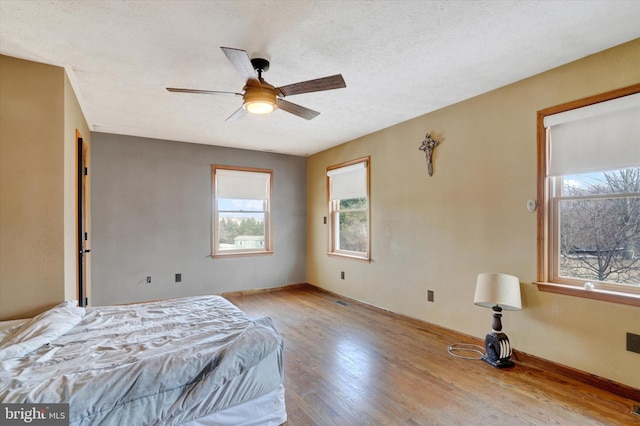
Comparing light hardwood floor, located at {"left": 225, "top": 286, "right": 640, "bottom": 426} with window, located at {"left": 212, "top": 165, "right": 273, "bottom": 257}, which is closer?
light hardwood floor, located at {"left": 225, "top": 286, "right": 640, "bottom": 426}

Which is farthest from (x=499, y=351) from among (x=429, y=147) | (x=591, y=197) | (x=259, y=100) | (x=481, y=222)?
(x=259, y=100)

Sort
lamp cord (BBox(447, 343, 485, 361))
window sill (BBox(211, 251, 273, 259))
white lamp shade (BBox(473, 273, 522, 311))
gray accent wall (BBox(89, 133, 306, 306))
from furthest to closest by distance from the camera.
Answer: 1. window sill (BBox(211, 251, 273, 259))
2. gray accent wall (BBox(89, 133, 306, 306))
3. lamp cord (BBox(447, 343, 485, 361))
4. white lamp shade (BBox(473, 273, 522, 311))

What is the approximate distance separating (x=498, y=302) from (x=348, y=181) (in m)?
3.03

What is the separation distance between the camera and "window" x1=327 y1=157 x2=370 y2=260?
4.93m

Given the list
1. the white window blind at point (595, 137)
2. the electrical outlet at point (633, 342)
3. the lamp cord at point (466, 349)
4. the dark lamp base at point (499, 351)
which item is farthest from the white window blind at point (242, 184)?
the electrical outlet at point (633, 342)

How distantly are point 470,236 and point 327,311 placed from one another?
2263 mm

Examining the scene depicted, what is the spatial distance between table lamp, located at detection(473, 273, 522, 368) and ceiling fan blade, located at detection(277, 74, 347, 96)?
219 centimetres

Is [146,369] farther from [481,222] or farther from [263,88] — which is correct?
[481,222]

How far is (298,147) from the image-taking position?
218 inches

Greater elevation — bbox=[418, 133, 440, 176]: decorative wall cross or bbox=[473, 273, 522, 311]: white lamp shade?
bbox=[418, 133, 440, 176]: decorative wall cross

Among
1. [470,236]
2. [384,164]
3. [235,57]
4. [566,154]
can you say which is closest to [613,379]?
[470,236]

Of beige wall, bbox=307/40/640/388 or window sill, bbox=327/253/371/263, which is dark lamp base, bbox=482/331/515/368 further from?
window sill, bbox=327/253/371/263

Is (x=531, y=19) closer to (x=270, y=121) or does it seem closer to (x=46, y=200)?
(x=270, y=121)

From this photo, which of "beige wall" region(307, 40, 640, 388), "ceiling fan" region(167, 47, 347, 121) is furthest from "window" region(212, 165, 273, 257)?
"ceiling fan" region(167, 47, 347, 121)
